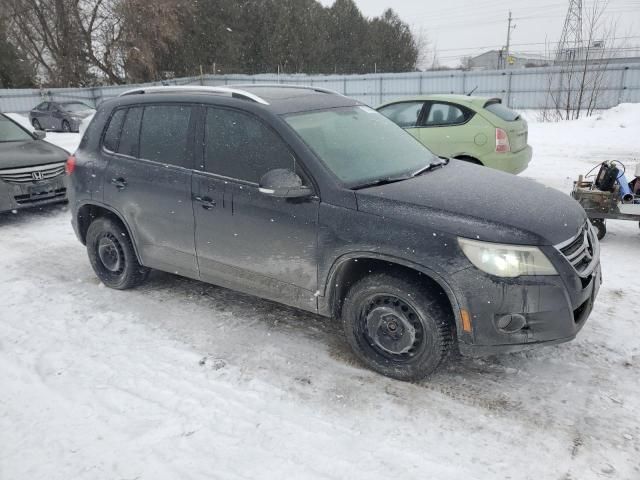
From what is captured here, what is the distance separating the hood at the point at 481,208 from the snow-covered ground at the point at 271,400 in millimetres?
1040

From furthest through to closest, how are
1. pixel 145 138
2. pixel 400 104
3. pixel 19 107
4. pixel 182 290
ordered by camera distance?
pixel 19 107 → pixel 400 104 → pixel 182 290 → pixel 145 138

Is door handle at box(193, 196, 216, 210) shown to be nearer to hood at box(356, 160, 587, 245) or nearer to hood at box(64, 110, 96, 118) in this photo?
hood at box(356, 160, 587, 245)

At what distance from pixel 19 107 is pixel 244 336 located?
3194 centimetres

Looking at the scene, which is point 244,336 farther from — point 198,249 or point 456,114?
point 456,114

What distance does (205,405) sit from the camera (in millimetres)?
3203

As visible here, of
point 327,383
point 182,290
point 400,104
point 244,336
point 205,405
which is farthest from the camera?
point 400,104

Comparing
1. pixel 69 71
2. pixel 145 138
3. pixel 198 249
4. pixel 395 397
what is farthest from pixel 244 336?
pixel 69 71

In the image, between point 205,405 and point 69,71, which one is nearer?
point 205,405

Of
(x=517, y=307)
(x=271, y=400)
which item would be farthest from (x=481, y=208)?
(x=271, y=400)

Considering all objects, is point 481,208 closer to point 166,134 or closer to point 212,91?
point 212,91

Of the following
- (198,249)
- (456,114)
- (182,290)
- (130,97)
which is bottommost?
(182,290)

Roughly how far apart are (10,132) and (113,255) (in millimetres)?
4942

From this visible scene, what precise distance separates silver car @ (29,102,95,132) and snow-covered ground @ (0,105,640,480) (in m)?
18.8

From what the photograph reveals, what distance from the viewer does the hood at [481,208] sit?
9.94ft
